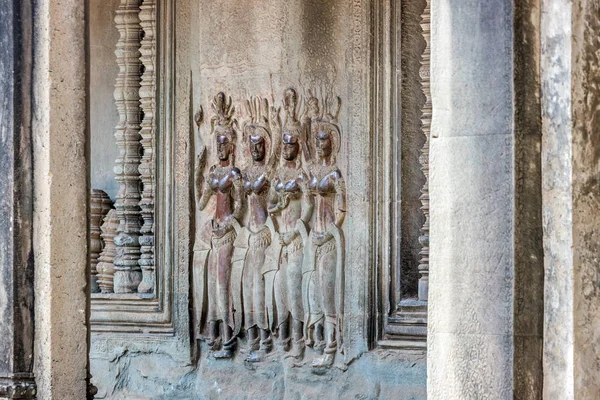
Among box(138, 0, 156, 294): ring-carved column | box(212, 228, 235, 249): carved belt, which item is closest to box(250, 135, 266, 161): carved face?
box(212, 228, 235, 249): carved belt

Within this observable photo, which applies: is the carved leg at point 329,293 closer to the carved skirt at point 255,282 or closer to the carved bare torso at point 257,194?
the carved skirt at point 255,282

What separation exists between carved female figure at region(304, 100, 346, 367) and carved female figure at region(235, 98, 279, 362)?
40 centimetres

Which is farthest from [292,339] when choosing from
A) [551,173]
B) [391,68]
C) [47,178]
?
[551,173]

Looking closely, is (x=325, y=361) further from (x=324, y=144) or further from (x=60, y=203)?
(x=60, y=203)

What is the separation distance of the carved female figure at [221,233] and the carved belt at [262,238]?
204mm

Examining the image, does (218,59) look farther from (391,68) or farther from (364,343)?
(364,343)

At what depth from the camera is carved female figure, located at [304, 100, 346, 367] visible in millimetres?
9531

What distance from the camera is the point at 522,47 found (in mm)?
5133

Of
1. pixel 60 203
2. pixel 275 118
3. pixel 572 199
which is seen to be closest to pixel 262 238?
pixel 275 118

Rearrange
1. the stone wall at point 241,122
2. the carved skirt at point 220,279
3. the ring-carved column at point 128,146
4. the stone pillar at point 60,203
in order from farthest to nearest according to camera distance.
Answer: the ring-carved column at point 128,146
the carved skirt at point 220,279
the stone wall at point 241,122
the stone pillar at point 60,203

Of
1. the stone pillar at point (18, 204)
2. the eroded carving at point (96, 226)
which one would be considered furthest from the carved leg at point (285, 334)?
the stone pillar at point (18, 204)

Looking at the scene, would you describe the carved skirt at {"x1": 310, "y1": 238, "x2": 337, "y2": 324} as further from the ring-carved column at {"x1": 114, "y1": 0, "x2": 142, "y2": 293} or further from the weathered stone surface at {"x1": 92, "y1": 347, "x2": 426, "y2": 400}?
the ring-carved column at {"x1": 114, "y1": 0, "x2": 142, "y2": 293}

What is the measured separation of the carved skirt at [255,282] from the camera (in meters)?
9.83

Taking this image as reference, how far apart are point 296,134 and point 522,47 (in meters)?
4.68
